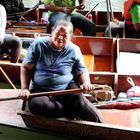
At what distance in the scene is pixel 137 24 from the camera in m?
3.91

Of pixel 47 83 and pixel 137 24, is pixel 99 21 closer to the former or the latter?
pixel 137 24

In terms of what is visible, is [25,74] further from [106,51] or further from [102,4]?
[102,4]

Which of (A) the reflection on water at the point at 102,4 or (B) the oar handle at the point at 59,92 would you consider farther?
(A) the reflection on water at the point at 102,4

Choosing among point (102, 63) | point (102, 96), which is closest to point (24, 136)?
point (102, 96)

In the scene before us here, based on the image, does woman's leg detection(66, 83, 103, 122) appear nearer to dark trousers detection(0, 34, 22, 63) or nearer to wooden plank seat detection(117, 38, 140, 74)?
wooden plank seat detection(117, 38, 140, 74)

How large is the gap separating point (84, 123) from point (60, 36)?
54 cm

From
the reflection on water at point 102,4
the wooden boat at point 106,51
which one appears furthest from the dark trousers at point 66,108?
the reflection on water at point 102,4

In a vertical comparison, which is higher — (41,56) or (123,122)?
(41,56)

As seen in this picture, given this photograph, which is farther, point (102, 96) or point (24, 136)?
point (102, 96)

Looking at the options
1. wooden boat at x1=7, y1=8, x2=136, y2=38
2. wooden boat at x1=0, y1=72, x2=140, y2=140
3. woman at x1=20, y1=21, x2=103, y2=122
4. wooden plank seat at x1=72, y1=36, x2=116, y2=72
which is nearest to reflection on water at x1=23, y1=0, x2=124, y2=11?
wooden boat at x1=7, y1=8, x2=136, y2=38

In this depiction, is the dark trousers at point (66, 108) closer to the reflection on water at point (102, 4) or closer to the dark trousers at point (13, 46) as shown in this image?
the dark trousers at point (13, 46)

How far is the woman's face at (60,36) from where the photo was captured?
233 cm

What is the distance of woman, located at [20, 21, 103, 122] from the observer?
2.32 meters

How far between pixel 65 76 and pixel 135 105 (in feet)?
1.98
